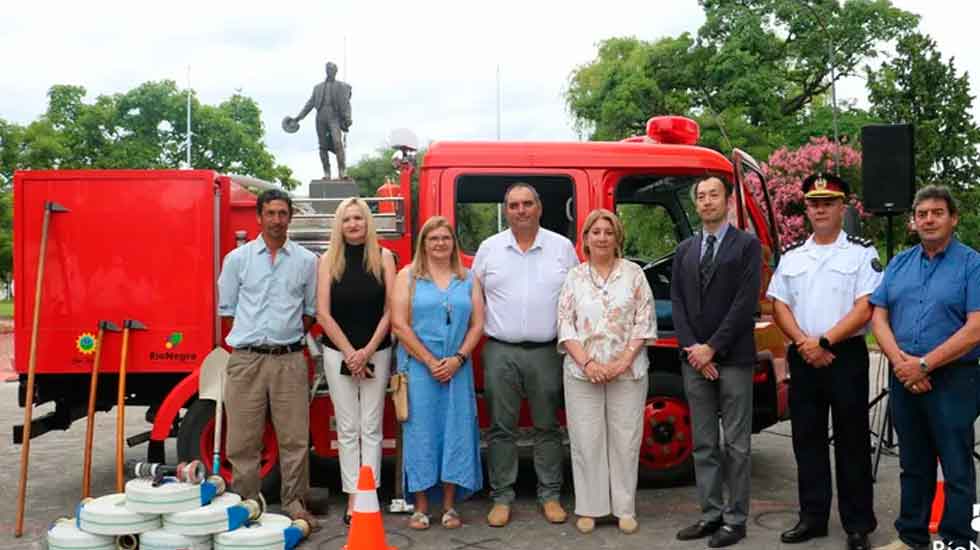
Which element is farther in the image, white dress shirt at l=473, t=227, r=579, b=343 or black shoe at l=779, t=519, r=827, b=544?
white dress shirt at l=473, t=227, r=579, b=343

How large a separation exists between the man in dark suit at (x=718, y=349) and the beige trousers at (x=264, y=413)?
220 centimetres

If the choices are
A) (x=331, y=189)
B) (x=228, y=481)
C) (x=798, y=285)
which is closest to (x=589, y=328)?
(x=798, y=285)

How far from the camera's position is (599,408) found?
5.19m

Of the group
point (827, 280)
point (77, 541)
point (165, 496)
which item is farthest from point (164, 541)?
point (827, 280)

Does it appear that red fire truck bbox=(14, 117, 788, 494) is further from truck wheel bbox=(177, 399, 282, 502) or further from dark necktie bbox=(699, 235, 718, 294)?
dark necktie bbox=(699, 235, 718, 294)

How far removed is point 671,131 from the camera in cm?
637

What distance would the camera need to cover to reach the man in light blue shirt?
5277 mm

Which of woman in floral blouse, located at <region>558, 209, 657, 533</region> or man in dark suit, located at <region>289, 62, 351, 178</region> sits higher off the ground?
man in dark suit, located at <region>289, 62, 351, 178</region>

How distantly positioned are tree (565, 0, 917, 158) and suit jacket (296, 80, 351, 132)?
20240 mm

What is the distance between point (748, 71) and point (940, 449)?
27.3m

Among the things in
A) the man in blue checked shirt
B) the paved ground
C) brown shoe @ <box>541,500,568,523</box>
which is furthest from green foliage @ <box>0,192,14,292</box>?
the man in blue checked shirt

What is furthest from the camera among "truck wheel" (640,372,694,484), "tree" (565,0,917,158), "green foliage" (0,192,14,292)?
"tree" (565,0,917,158)

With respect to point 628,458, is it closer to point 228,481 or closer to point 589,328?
point 589,328

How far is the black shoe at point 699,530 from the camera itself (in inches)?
199
